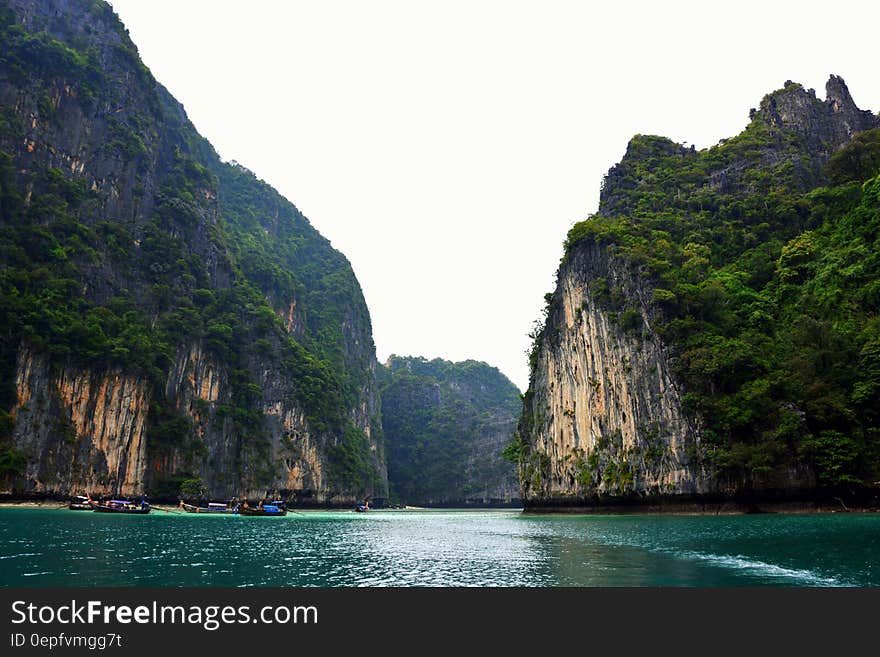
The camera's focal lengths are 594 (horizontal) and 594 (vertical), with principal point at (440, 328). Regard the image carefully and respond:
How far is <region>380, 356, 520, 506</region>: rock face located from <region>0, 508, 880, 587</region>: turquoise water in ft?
367

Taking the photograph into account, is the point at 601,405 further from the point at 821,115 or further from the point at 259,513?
the point at 821,115

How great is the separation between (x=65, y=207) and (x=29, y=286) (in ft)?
38.4

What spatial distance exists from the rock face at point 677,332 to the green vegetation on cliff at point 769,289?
164 mm

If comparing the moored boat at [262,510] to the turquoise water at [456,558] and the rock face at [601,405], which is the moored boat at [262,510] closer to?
the turquoise water at [456,558]

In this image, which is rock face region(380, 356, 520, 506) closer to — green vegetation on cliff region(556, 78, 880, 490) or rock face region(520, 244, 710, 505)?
rock face region(520, 244, 710, 505)

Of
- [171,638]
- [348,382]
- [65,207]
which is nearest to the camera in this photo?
[171,638]

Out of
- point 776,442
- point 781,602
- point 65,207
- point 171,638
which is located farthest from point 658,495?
point 65,207

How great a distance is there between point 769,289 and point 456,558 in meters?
40.2

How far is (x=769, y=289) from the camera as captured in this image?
4859 cm

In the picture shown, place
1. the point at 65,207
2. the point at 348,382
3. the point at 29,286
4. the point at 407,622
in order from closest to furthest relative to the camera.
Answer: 1. the point at 407,622
2. the point at 29,286
3. the point at 65,207
4. the point at 348,382

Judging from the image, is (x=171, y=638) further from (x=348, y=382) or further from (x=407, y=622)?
(x=348, y=382)

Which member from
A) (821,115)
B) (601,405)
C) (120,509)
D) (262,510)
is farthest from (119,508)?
(821,115)

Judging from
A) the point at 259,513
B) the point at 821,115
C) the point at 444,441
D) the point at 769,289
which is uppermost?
the point at 821,115

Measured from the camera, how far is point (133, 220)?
75.0 m
